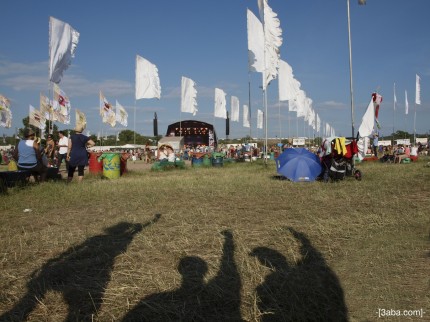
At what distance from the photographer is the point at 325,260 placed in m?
3.44

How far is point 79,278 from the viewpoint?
3.04 meters

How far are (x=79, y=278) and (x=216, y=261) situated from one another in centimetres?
119

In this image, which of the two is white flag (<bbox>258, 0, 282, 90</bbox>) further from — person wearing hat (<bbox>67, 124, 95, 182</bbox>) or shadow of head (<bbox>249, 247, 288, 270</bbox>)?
shadow of head (<bbox>249, 247, 288, 270</bbox>)

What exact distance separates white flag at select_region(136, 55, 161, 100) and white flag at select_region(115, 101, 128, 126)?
23.3 feet

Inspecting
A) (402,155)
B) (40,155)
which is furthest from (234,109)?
(40,155)

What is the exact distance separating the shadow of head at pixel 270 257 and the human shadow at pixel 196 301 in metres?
0.34

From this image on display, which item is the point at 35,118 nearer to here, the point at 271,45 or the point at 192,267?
the point at 271,45

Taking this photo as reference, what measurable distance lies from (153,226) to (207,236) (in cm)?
94

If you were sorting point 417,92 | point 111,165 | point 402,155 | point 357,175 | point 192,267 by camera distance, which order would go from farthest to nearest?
point 417,92
point 402,155
point 111,165
point 357,175
point 192,267

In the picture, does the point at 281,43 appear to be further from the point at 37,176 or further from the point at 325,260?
the point at 325,260

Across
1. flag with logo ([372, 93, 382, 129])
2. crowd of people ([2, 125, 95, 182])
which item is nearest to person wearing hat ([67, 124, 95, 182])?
crowd of people ([2, 125, 95, 182])

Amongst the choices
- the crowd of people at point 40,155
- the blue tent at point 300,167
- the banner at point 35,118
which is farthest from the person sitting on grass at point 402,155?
the banner at point 35,118

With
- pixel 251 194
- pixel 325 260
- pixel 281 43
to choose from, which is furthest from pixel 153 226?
pixel 281 43

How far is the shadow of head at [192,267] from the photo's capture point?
3.08 metres
